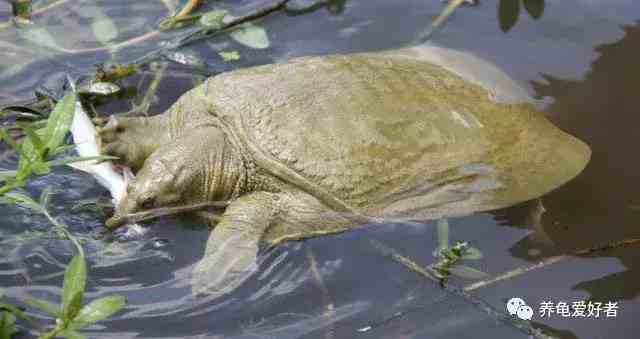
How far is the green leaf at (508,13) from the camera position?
3.93 meters

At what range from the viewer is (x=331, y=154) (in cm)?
281

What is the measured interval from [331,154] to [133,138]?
845 millimetres

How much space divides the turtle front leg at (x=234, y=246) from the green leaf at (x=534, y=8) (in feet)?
6.09

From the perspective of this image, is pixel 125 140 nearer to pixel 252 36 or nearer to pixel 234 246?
pixel 234 246

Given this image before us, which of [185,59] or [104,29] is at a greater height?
[104,29]

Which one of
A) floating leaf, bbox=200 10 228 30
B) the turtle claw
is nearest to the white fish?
the turtle claw

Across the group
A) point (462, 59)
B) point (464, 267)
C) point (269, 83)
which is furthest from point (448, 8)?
point (464, 267)

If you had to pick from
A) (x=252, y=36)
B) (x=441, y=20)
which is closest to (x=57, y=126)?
(x=252, y=36)

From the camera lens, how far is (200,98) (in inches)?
123

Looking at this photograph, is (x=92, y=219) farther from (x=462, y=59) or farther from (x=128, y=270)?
(x=462, y=59)

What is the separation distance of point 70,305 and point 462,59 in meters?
2.30

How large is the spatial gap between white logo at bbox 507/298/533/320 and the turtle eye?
130 centimetres

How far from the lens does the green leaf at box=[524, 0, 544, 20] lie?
397cm

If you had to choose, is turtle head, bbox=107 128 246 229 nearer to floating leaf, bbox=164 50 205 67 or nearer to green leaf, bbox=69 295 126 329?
floating leaf, bbox=164 50 205 67
